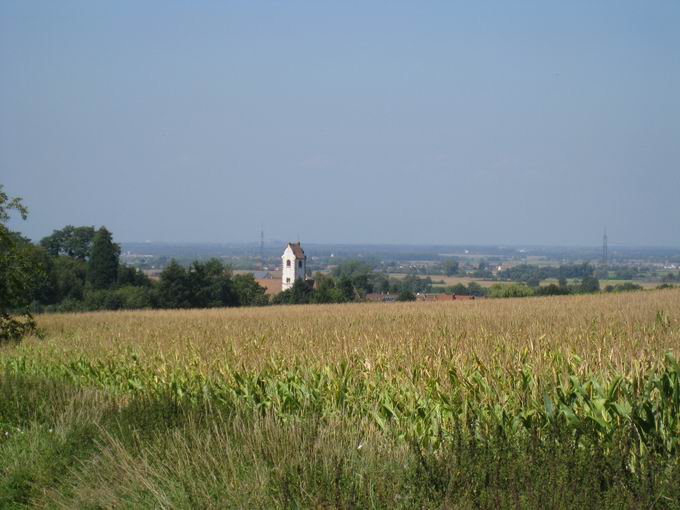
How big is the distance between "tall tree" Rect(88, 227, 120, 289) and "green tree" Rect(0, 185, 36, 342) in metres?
66.9

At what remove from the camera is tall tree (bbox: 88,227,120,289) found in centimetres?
9244

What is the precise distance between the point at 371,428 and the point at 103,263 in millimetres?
91265

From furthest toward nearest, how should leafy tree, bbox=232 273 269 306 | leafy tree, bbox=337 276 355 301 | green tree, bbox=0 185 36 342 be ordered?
leafy tree, bbox=337 276 355 301, leafy tree, bbox=232 273 269 306, green tree, bbox=0 185 36 342

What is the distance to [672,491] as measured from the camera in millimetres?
5285

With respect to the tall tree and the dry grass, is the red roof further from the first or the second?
the dry grass

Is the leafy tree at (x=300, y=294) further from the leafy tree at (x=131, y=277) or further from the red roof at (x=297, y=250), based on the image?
the red roof at (x=297, y=250)

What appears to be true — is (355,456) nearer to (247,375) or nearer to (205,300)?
(247,375)

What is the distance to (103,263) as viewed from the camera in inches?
3743

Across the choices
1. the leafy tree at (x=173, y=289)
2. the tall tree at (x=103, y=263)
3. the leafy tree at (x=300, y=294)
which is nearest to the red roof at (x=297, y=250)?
the tall tree at (x=103, y=263)

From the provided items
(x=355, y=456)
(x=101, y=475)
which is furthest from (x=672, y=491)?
(x=101, y=475)

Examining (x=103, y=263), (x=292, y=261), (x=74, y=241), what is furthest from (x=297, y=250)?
(x=103, y=263)

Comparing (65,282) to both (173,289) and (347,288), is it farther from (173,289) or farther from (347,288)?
(347,288)

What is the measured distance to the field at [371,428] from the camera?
18.9ft

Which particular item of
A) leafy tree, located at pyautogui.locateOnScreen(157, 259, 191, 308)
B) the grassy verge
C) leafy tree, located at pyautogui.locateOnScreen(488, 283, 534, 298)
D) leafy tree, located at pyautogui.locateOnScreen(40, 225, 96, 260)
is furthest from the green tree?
leafy tree, located at pyautogui.locateOnScreen(40, 225, 96, 260)
